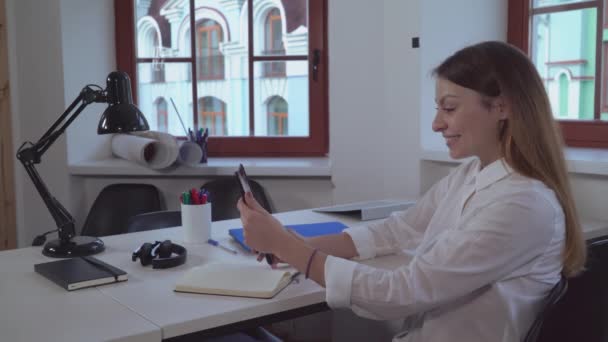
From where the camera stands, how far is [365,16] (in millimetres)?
2828

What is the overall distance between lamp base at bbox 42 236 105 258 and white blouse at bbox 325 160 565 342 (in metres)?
0.73

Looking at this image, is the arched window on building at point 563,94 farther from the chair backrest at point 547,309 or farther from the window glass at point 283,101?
the chair backrest at point 547,309

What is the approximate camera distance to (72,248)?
168cm

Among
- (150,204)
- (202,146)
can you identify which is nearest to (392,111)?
(202,146)

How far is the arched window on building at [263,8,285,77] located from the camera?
3273 millimetres

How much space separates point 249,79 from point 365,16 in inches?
30.2

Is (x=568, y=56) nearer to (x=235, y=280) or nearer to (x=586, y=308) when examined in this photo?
(x=586, y=308)

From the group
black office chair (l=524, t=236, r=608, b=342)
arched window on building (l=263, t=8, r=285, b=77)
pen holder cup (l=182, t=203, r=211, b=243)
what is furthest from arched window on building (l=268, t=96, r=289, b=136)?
black office chair (l=524, t=236, r=608, b=342)

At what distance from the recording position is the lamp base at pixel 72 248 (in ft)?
5.47

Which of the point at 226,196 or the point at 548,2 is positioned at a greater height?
the point at 548,2

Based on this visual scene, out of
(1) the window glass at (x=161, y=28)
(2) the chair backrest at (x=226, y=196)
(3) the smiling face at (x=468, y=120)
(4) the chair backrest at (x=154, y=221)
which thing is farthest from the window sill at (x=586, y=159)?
(1) the window glass at (x=161, y=28)

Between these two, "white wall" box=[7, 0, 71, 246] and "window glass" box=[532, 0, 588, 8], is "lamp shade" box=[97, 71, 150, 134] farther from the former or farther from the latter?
"window glass" box=[532, 0, 588, 8]

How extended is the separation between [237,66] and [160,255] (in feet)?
6.32

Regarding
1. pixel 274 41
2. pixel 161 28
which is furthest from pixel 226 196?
pixel 161 28
